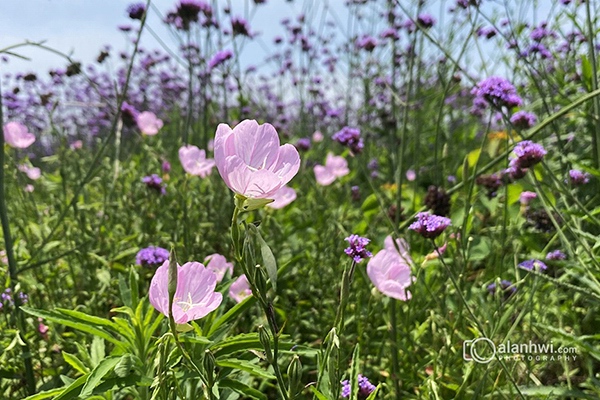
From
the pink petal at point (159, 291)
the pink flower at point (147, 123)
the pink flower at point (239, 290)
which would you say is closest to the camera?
the pink petal at point (159, 291)

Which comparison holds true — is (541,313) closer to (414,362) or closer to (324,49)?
(414,362)

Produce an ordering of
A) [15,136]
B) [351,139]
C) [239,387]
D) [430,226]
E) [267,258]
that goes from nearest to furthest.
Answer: [267,258]
[239,387]
[430,226]
[351,139]
[15,136]

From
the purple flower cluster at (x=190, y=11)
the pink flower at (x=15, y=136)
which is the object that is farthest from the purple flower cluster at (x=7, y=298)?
the purple flower cluster at (x=190, y=11)

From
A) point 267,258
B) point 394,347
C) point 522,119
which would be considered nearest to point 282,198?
point 394,347

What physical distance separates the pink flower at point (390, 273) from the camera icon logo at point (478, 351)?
0.22 m

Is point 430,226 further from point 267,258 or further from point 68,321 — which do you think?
point 68,321

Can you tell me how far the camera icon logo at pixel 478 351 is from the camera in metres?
1.36

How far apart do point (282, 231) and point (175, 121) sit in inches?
155

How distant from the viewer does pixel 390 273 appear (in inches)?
62.8

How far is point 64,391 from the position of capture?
103 cm

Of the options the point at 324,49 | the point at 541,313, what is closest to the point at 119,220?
the point at 541,313

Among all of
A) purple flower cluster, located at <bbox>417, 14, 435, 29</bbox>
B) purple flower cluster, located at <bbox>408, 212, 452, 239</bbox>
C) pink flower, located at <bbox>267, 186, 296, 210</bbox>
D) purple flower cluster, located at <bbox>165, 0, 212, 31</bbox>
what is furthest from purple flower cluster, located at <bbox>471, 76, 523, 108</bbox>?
purple flower cluster, located at <bbox>165, 0, 212, 31</bbox>

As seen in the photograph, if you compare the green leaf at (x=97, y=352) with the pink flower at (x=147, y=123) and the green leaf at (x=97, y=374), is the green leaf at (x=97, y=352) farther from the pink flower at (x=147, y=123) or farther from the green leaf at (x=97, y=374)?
the pink flower at (x=147, y=123)

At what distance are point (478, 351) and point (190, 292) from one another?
866 mm
